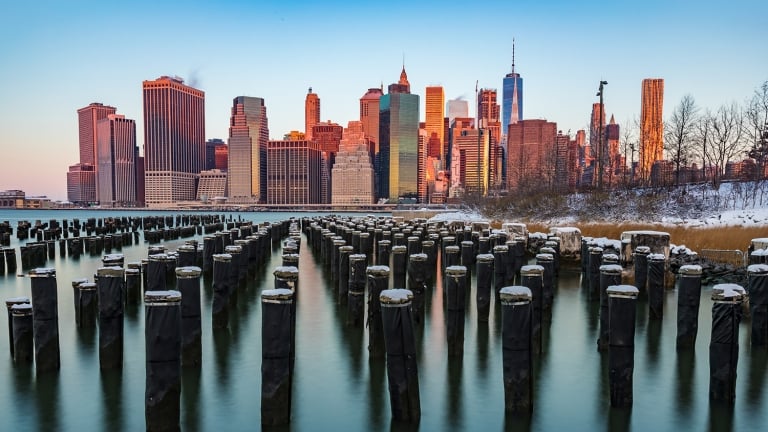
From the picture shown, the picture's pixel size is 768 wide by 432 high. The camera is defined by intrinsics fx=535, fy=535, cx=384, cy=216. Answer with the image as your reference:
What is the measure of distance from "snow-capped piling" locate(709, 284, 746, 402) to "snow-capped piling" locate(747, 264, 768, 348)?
10.9 feet

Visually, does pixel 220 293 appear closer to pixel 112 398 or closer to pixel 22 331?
pixel 22 331

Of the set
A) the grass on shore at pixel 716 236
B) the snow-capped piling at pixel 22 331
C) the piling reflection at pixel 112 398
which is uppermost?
the grass on shore at pixel 716 236

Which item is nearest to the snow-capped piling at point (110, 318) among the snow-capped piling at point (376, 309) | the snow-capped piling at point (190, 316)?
the snow-capped piling at point (190, 316)

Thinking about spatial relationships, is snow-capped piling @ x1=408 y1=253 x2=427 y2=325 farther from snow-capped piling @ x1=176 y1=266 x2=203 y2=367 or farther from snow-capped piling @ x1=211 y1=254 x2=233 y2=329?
snow-capped piling @ x1=176 y1=266 x2=203 y2=367

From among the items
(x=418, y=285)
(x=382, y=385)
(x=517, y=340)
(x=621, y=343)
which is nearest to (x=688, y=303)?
(x=621, y=343)

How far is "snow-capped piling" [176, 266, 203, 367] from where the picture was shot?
9641 mm

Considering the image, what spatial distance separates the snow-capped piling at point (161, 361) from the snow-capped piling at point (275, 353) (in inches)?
44.4

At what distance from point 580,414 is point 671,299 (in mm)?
9930

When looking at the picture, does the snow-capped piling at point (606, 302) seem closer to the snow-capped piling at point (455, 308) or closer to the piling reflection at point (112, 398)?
the snow-capped piling at point (455, 308)

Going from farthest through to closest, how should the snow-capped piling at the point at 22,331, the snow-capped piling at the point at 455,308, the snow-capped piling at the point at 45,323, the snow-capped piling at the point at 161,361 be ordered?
the snow-capped piling at the point at 455,308 < the snow-capped piling at the point at 22,331 < the snow-capped piling at the point at 45,323 < the snow-capped piling at the point at 161,361

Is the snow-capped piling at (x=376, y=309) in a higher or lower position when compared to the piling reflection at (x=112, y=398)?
higher

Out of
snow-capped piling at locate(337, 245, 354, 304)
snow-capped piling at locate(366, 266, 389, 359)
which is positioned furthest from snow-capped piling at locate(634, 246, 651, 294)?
snow-capped piling at locate(366, 266, 389, 359)

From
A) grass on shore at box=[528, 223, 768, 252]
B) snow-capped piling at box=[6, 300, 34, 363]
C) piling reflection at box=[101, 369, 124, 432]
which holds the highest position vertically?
grass on shore at box=[528, 223, 768, 252]

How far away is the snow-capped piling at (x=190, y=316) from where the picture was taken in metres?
9.64
